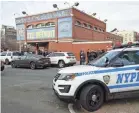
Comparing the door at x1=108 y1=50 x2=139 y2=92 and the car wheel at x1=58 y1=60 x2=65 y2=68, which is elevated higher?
the door at x1=108 y1=50 x2=139 y2=92

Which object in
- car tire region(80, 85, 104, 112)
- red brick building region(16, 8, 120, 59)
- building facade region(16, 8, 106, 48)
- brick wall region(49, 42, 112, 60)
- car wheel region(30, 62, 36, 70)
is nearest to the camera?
car tire region(80, 85, 104, 112)

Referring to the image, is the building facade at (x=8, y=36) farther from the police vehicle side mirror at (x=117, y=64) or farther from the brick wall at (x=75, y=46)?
the police vehicle side mirror at (x=117, y=64)

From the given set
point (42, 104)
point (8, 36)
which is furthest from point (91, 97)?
point (8, 36)

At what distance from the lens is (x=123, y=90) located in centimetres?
641

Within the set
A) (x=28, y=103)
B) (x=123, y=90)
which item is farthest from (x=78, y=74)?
(x=28, y=103)

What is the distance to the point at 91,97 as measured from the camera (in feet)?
20.1

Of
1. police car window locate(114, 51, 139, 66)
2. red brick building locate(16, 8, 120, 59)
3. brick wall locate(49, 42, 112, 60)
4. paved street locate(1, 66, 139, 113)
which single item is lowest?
paved street locate(1, 66, 139, 113)

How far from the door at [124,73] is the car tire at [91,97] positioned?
38 cm

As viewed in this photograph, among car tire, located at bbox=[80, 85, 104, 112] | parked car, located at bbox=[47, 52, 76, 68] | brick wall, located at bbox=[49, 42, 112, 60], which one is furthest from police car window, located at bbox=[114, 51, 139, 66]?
brick wall, located at bbox=[49, 42, 112, 60]

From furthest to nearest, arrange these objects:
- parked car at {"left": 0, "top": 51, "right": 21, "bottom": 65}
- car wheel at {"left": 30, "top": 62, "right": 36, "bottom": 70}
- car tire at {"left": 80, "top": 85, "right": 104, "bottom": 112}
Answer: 1. parked car at {"left": 0, "top": 51, "right": 21, "bottom": 65}
2. car wheel at {"left": 30, "top": 62, "right": 36, "bottom": 70}
3. car tire at {"left": 80, "top": 85, "right": 104, "bottom": 112}

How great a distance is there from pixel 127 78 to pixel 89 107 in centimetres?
142

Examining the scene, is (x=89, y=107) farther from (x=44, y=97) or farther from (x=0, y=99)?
(x=0, y=99)

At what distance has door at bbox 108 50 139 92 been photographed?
20.8 ft

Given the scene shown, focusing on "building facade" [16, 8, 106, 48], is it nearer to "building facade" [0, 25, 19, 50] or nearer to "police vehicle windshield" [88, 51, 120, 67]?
"police vehicle windshield" [88, 51, 120, 67]
